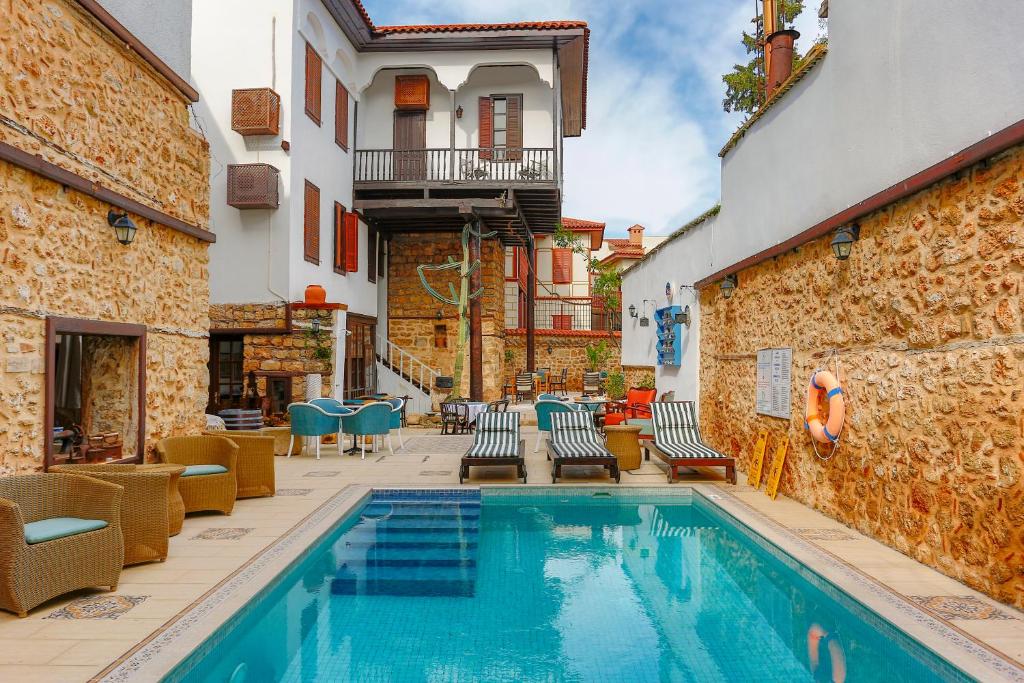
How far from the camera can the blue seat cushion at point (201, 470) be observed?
5.98 meters

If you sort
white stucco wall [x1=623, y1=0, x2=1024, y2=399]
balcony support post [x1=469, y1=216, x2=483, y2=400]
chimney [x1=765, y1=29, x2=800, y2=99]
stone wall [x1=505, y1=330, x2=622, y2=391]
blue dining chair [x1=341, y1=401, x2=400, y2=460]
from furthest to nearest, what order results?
1. stone wall [x1=505, y1=330, x2=622, y2=391]
2. balcony support post [x1=469, y1=216, x2=483, y2=400]
3. blue dining chair [x1=341, y1=401, x2=400, y2=460]
4. chimney [x1=765, y1=29, x2=800, y2=99]
5. white stucco wall [x1=623, y1=0, x2=1024, y2=399]

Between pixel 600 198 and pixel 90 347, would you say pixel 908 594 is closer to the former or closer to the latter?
pixel 90 347

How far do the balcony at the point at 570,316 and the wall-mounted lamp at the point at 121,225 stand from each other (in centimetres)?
1583

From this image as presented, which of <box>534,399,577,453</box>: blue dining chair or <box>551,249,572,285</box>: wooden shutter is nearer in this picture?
<box>534,399,577,453</box>: blue dining chair

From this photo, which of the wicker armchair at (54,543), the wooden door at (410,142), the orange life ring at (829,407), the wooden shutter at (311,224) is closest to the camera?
the wicker armchair at (54,543)

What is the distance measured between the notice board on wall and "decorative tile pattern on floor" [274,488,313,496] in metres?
4.85

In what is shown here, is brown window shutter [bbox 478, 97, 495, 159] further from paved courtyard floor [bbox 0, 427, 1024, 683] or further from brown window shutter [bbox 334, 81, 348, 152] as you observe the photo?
paved courtyard floor [bbox 0, 427, 1024, 683]

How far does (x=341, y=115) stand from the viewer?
551 inches

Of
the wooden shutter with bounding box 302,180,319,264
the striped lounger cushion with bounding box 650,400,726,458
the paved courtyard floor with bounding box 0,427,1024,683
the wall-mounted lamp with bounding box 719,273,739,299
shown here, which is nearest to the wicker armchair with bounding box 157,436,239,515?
the paved courtyard floor with bounding box 0,427,1024,683

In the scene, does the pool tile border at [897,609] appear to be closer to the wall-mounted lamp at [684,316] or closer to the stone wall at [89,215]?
the wall-mounted lamp at [684,316]

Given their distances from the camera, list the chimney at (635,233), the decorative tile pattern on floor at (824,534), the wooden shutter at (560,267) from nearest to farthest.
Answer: the decorative tile pattern on floor at (824,534)
the wooden shutter at (560,267)
the chimney at (635,233)

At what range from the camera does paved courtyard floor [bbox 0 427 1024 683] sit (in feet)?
10.9

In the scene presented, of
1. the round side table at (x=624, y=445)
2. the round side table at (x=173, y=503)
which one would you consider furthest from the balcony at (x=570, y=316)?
the round side table at (x=173, y=503)

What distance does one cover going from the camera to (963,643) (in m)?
3.36
